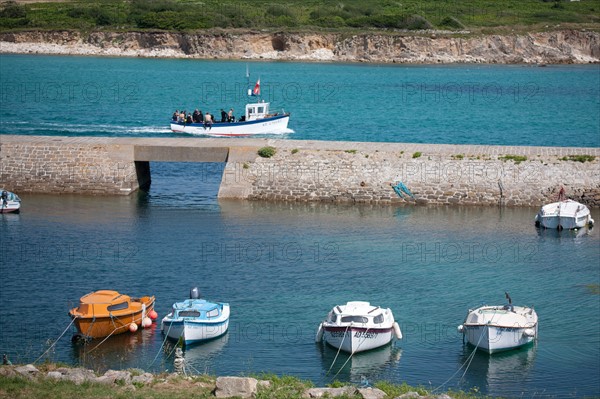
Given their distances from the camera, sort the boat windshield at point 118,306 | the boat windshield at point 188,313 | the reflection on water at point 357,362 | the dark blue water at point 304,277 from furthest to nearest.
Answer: the boat windshield at point 118,306 → the boat windshield at point 188,313 → the dark blue water at point 304,277 → the reflection on water at point 357,362

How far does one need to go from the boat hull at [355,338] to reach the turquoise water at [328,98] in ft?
119

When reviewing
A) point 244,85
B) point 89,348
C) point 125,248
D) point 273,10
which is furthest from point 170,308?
point 273,10

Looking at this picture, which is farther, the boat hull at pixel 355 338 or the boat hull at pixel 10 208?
the boat hull at pixel 10 208

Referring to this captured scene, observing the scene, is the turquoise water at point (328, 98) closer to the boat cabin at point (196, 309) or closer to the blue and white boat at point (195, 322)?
the boat cabin at point (196, 309)

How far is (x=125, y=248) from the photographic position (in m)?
35.0

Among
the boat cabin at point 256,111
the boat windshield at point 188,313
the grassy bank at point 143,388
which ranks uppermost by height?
the boat cabin at point 256,111

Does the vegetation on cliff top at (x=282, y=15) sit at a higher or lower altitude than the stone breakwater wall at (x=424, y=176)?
higher

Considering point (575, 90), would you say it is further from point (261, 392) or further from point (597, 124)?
point (261, 392)

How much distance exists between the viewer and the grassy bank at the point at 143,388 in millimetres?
19281

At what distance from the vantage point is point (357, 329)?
25625 mm

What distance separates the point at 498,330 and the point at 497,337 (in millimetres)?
157

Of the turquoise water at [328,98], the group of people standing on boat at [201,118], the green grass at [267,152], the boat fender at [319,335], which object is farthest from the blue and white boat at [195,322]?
the turquoise water at [328,98]

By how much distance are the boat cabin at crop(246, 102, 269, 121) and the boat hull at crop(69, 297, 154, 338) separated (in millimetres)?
30219

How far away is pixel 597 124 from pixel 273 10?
80.1m
